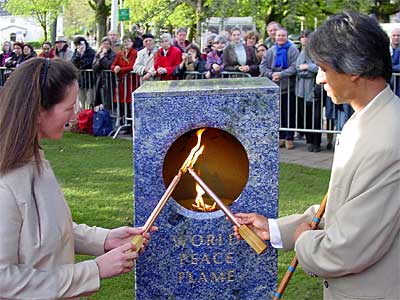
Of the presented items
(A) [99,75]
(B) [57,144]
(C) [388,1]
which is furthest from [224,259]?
(C) [388,1]

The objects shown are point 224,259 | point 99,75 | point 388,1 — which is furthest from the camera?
point 388,1

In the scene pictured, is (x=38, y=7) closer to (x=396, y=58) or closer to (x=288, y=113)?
(x=288, y=113)

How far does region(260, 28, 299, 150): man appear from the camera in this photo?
33.8 ft

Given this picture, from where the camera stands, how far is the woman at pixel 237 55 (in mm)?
10977

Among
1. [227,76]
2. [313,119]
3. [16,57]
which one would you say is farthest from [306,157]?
[16,57]

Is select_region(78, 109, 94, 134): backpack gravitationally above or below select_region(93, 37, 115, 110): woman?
below

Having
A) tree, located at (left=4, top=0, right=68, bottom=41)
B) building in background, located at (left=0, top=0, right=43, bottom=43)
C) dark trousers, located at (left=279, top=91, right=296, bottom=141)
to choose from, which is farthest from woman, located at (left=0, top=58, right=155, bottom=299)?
building in background, located at (left=0, top=0, right=43, bottom=43)

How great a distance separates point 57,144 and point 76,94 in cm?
872

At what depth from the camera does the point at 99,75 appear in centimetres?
1269

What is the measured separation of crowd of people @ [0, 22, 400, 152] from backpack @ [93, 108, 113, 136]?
1.13 feet

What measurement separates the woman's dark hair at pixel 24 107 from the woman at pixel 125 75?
9.49 metres

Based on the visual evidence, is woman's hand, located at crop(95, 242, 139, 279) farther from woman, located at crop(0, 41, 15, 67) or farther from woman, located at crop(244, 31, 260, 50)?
woman, located at crop(0, 41, 15, 67)

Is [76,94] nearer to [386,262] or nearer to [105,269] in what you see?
[105,269]

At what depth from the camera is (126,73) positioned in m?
12.1
